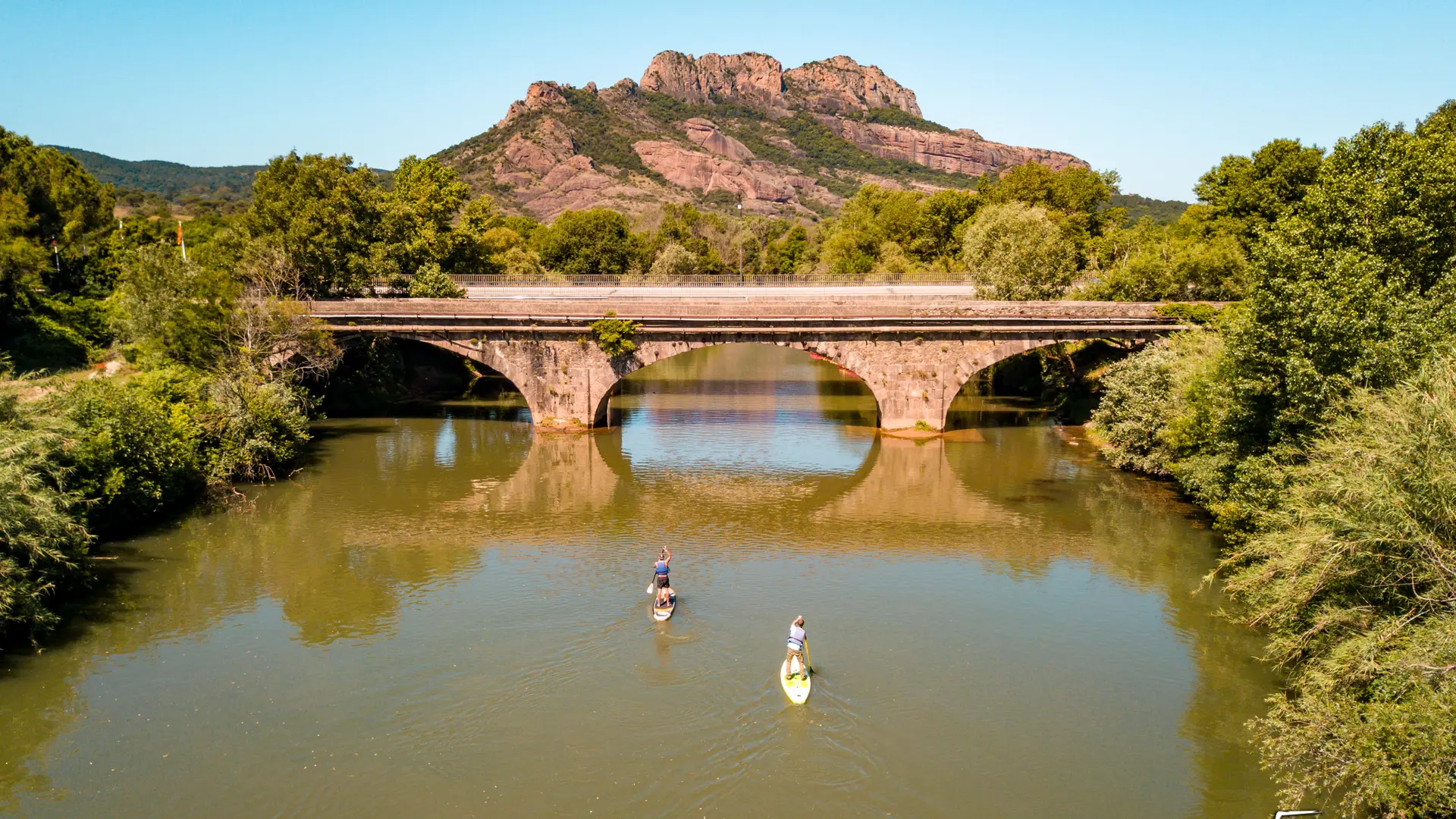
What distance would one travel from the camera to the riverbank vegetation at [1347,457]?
1529 cm

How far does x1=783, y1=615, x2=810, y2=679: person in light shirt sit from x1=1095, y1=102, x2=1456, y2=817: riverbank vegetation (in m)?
8.83

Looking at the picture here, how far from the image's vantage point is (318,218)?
51.3 m

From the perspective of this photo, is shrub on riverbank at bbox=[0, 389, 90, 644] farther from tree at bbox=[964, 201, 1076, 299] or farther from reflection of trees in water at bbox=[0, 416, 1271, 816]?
tree at bbox=[964, 201, 1076, 299]

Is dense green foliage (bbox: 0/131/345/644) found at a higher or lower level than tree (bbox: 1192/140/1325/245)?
lower

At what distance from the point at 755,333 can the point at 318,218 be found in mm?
25705

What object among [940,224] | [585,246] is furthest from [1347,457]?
[585,246]

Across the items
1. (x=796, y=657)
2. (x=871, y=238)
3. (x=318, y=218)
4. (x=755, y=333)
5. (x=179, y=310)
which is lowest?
(x=796, y=657)

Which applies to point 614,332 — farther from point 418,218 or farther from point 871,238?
point 871,238

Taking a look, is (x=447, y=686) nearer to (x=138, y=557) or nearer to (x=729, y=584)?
(x=729, y=584)

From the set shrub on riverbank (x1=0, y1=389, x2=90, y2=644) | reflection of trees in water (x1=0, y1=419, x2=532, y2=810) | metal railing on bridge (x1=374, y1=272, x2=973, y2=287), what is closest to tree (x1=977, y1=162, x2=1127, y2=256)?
metal railing on bridge (x1=374, y1=272, x2=973, y2=287)

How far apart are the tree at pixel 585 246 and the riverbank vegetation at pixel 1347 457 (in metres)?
71.2

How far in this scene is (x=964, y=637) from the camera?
23375 mm

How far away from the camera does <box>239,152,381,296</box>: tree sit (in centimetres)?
5100

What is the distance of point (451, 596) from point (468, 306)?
81.7 feet
